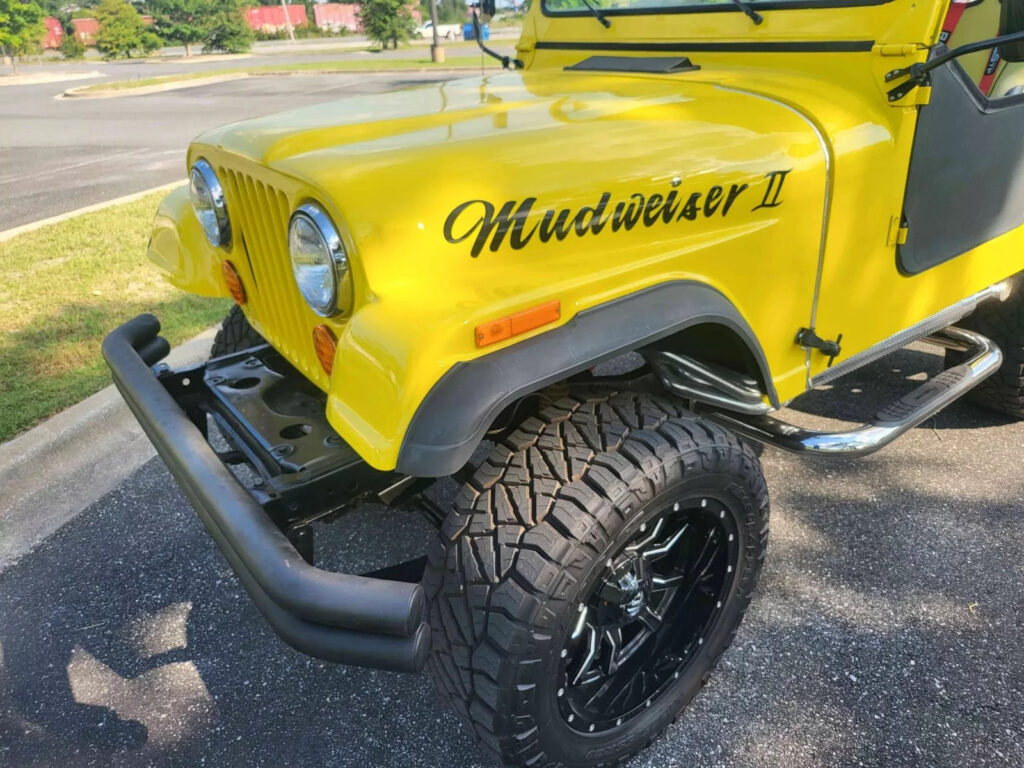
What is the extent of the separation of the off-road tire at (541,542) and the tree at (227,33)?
133 feet

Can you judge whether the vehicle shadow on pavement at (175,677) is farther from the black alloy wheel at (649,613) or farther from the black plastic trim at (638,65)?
the black plastic trim at (638,65)

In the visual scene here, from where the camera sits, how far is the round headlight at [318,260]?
145cm

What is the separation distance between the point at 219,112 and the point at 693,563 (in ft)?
46.5

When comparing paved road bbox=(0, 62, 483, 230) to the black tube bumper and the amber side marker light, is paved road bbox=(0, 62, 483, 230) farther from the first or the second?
the amber side marker light

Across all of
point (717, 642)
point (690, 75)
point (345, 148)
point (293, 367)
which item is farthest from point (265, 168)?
point (717, 642)

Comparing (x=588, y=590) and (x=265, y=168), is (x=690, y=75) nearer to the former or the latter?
(x=265, y=168)

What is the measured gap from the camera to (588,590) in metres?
1.53

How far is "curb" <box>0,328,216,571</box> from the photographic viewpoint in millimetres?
2709

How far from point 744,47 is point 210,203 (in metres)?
1.58

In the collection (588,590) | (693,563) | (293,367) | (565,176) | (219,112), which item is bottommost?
(219,112)

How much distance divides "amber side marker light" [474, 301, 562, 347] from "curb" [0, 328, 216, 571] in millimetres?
2154

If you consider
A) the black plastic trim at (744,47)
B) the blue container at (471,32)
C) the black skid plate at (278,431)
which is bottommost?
the black skid plate at (278,431)

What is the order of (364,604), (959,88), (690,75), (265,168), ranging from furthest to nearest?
(690,75), (959,88), (265,168), (364,604)

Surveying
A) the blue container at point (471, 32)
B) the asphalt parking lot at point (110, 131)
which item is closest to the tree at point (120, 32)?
the asphalt parking lot at point (110, 131)
